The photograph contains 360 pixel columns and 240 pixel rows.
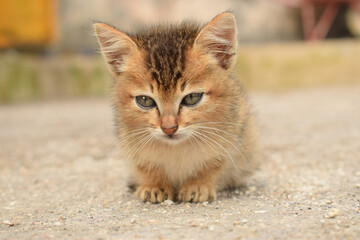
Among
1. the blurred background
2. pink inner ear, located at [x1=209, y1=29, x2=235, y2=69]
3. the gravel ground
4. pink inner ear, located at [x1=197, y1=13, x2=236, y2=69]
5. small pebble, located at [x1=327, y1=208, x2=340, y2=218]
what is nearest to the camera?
the gravel ground

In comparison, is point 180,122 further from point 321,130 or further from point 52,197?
point 321,130

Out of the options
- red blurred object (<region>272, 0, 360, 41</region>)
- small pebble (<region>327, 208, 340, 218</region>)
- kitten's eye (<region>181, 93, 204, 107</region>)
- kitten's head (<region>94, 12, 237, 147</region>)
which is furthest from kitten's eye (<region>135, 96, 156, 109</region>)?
red blurred object (<region>272, 0, 360, 41</region>)

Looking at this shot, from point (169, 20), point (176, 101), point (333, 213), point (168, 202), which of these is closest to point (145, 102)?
point (176, 101)

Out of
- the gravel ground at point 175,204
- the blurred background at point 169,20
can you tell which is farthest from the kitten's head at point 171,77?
the blurred background at point 169,20

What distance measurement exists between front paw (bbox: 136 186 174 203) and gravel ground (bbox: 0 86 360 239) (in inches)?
2.4

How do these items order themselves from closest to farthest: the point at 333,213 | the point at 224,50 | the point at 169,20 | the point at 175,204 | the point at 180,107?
1. the point at 333,213
2. the point at 180,107
3. the point at 175,204
4. the point at 224,50
5. the point at 169,20

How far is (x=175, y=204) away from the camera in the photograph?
2.51 metres

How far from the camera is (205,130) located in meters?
2.44

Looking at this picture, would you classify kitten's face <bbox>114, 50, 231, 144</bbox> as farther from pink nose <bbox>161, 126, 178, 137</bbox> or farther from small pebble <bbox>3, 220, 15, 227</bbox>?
small pebble <bbox>3, 220, 15, 227</bbox>

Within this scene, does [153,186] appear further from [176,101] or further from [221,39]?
[221,39]

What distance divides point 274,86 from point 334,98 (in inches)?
93.9

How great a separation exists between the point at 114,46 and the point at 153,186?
3.07 feet

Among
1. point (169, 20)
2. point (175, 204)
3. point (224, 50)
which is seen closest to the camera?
point (175, 204)

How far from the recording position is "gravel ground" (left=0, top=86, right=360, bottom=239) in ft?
6.48
